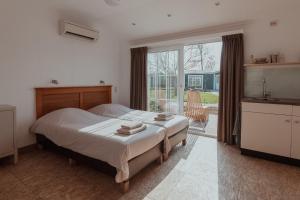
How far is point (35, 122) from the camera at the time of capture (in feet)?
10.3

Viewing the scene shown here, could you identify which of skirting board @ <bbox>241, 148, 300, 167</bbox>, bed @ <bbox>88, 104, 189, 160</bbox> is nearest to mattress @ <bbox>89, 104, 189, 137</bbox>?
bed @ <bbox>88, 104, 189, 160</bbox>

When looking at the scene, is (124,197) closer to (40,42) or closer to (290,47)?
(40,42)

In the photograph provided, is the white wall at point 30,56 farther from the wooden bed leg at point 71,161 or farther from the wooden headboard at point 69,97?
the wooden bed leg at point 71,161

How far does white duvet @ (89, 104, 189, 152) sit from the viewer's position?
289cm

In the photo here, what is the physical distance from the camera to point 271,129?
2781 mm

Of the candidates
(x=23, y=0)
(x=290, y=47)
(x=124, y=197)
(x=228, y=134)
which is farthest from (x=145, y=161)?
(x=23, y=0)

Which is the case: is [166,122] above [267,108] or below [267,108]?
below

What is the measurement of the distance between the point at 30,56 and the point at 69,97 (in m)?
0.98

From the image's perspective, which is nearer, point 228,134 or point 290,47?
point 290,47

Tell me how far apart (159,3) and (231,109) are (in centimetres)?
231

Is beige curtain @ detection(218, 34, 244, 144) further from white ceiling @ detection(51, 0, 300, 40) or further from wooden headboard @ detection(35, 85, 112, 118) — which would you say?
wooden headboard @ detection(35, 85, 112, 118)

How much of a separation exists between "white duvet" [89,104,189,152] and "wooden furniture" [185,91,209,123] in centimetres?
181

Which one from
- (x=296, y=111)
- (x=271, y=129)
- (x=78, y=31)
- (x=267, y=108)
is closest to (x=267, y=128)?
(x=271, y=129)

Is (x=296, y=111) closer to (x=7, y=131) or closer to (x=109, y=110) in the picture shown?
(x=109, y=110)
